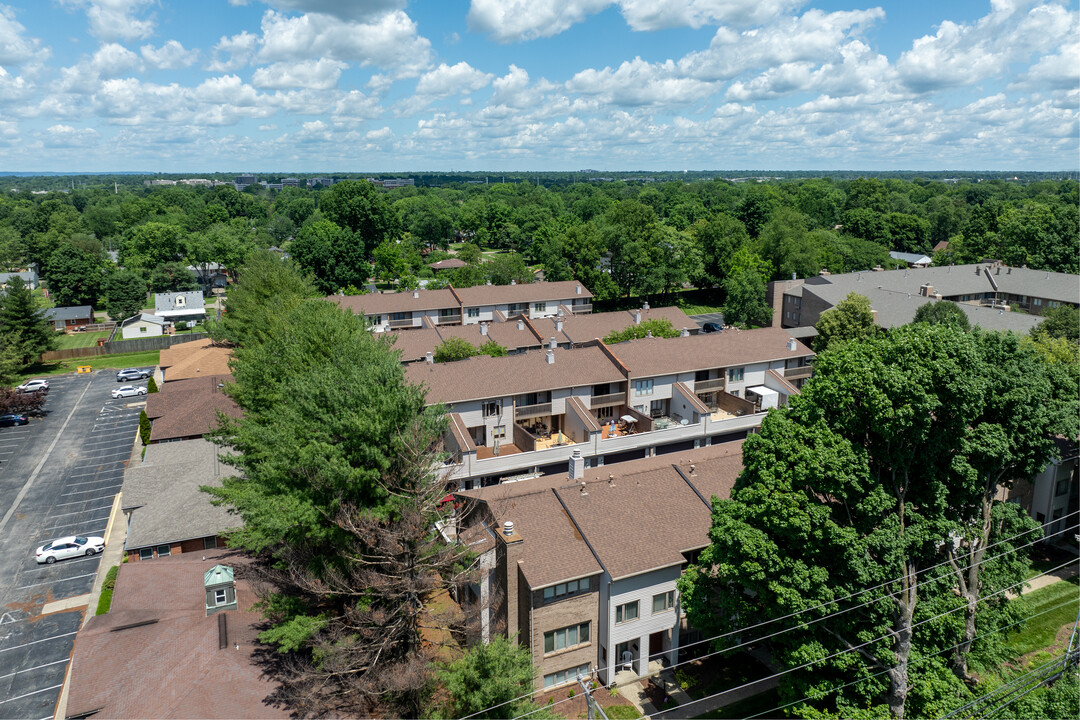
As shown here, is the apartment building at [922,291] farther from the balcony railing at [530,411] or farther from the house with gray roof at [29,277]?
the house with gray roof at [29,277]

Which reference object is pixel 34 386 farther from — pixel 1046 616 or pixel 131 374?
pixel 1046 616

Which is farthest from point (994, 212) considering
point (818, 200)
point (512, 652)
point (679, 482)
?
point (512, 652)

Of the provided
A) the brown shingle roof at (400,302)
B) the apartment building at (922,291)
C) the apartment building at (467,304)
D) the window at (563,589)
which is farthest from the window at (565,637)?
the apartment building at (922,291)

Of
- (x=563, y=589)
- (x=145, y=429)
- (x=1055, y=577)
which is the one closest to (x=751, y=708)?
(x=563, y=589)

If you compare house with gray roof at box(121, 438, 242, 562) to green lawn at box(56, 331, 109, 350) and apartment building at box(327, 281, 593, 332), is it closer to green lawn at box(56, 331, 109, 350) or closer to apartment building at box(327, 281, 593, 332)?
apartment building at box(327, 281, 593, 332)

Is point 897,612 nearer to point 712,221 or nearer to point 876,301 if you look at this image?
point 876,301
